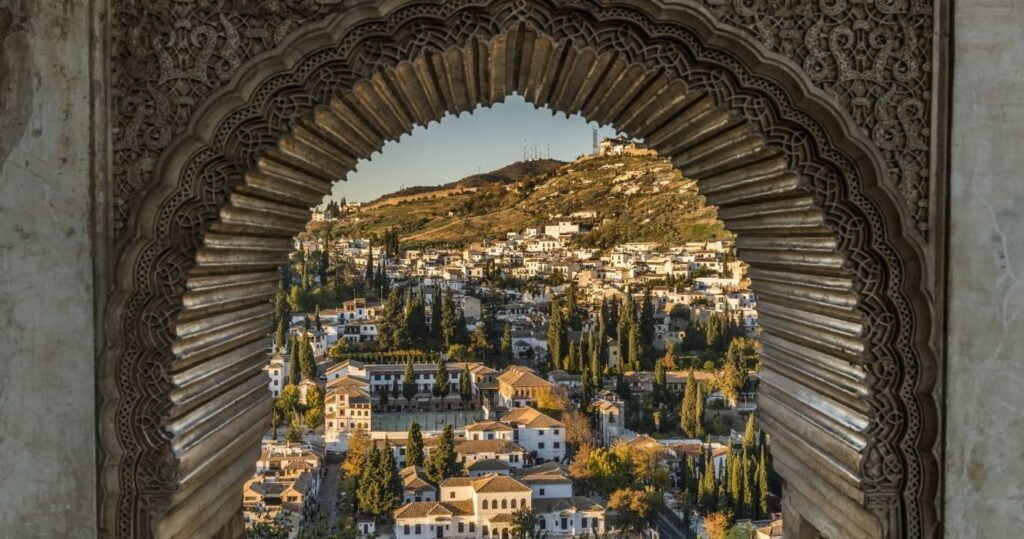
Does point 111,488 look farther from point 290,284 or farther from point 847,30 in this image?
point 290,284

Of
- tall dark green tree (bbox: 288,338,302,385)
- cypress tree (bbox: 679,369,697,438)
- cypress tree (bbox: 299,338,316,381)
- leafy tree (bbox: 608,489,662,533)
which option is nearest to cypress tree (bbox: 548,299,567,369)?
cypress tree (bbox: 679,369,697,438)

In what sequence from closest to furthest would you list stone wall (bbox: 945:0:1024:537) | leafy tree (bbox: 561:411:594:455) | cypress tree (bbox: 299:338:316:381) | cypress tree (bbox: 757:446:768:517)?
stone wall (bbox: 945:0:1024:537) → cypress tree (bbox: 757:446:768:517) → leafy tree (bbox: 561:411:594:455) → cypress tree (bbox: 299:338:316:381)

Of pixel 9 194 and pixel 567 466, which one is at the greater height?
pixel 9 194

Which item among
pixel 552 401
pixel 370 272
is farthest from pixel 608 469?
pixel 370 272

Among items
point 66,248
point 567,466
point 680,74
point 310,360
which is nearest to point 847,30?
point 680,74

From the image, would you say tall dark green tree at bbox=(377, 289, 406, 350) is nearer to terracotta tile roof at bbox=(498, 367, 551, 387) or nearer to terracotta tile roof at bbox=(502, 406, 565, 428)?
terracotta tile roof at bbox=(498, 367, 551, 387)
